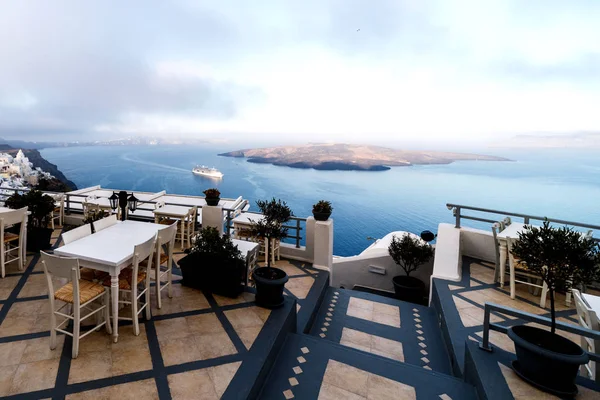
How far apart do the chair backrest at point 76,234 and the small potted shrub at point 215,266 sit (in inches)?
47.6

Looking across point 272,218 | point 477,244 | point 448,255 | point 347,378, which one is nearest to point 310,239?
point 272,218

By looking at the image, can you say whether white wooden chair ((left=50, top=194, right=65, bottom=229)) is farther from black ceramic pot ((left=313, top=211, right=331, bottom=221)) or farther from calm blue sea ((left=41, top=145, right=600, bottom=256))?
calm blue sea ((left=41, top=145, right=600, bottom=256))

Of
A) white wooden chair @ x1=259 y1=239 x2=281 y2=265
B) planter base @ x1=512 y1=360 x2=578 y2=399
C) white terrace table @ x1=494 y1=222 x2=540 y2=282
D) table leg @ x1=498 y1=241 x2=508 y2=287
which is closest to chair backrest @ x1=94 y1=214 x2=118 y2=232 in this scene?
white wooden chair @ x1=259 y1=239 x2=281 y2=265

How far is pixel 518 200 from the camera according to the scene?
37.8m

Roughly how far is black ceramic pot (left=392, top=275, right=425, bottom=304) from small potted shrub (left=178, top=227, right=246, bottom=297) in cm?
357

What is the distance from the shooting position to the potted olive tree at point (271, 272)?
10.7 ft

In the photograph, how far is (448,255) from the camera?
520cm

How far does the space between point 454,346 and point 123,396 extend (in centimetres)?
333

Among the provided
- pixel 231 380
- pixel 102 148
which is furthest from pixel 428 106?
pixel 102 148

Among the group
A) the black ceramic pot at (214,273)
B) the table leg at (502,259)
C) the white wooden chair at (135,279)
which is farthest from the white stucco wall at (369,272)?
the white wooden chair at (135,279)

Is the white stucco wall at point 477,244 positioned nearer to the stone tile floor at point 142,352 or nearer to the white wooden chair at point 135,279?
the stone tile floor at point 142,352

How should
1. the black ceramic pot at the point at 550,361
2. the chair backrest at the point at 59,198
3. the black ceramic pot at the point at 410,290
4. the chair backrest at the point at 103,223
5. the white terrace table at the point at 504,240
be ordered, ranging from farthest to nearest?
1. the chair backrest at the point at 59,198
2. the black ceramic pot at the point at 410,290
3. the white terrace table at the point at 504,240
4. the chair backrest at the point at 103,223
5. the black ceramic pot at the point at 550,361

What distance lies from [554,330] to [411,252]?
366cm

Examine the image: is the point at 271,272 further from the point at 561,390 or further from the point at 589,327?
the point at 589,327
